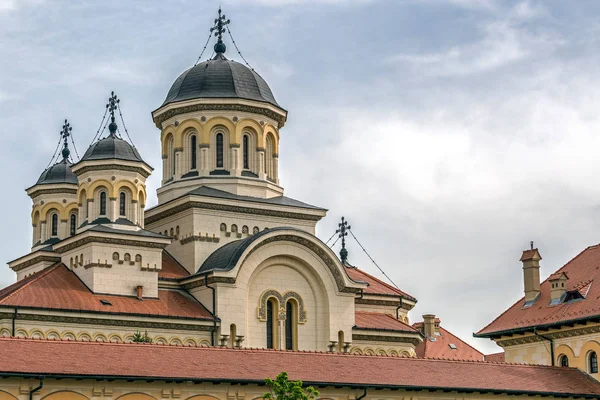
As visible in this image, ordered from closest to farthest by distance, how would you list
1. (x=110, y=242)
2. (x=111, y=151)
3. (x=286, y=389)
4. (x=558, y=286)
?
1. (x=286, y=389)
2. (x=558, y=286)
3. (x=110, y=242)
4. (x=111, y=151)

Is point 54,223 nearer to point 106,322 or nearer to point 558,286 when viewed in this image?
point 106,322

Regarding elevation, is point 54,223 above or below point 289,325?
above

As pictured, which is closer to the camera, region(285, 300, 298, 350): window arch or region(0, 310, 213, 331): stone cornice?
region(0, 310, 213, 331): stone cornice

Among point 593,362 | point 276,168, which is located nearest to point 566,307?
point 593,362

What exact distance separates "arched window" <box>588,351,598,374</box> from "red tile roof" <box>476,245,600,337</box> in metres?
1.46

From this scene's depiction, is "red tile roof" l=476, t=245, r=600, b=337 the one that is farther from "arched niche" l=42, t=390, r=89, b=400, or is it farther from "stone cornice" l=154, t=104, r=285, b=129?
"arched niche" l=42, t=390, r=89, b=400

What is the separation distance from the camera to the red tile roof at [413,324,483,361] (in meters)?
81.2

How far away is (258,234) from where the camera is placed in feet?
172

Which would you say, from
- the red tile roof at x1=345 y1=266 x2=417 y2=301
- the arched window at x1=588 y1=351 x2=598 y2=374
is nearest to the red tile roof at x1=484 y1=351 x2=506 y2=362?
the red tile roof at x1=345 y1=266 x2=417 y2=301

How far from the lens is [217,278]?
5128 cm

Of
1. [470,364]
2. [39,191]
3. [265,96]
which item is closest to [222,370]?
[470,364]

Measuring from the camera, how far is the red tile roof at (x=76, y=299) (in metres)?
47.5

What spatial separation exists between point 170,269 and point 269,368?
1786 cm

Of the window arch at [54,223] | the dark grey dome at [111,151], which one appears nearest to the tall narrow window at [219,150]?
the dark grey dome at [111,151]
